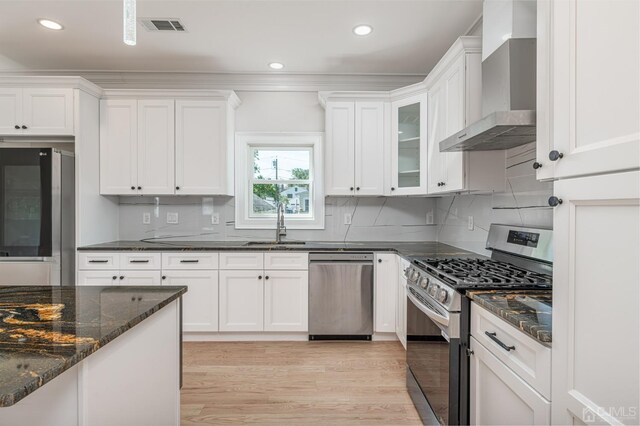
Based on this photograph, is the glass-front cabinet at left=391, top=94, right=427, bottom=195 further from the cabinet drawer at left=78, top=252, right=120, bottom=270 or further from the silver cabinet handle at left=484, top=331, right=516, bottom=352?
the cabinet drawer at left=78, top=252, right=120, bottom=270

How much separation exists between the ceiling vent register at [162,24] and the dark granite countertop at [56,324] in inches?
84.0

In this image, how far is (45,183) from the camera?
2.88 meters

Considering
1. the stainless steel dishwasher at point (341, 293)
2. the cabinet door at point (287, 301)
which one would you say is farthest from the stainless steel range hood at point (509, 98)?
the cabinet door at point (287, 301)

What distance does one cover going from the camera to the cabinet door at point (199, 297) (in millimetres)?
3154

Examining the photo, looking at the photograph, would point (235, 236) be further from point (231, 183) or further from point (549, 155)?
point (549, 155)

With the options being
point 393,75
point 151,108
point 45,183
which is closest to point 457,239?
point 393,75

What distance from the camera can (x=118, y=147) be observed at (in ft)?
11.1

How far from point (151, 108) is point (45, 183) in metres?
1.13

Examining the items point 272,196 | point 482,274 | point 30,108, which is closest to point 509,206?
point 482,274

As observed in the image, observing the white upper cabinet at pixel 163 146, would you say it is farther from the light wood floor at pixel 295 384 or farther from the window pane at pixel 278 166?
the light wood floor at pixel 295 384

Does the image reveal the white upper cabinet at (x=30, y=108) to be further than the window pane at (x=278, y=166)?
No

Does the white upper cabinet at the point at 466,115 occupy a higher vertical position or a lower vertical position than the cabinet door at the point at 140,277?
higher

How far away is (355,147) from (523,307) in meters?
2.37

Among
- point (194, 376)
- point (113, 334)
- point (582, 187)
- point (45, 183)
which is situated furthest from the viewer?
point (45, 183)
